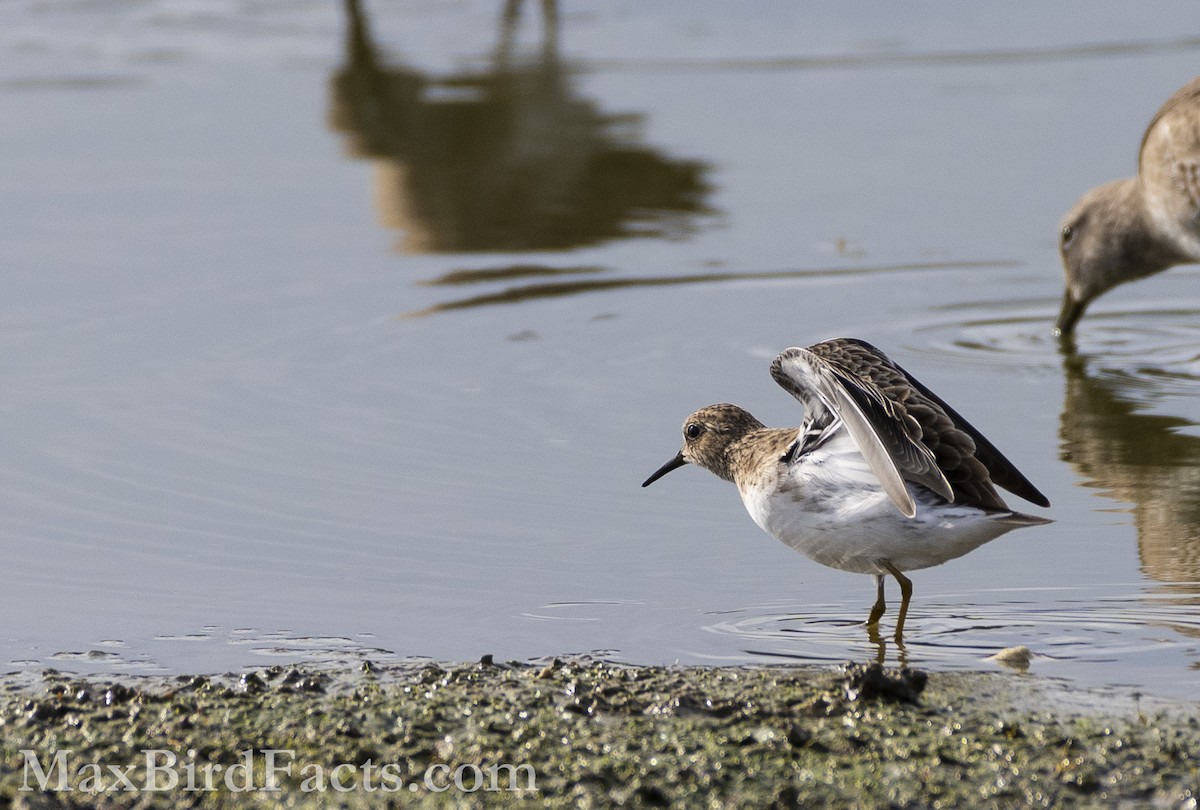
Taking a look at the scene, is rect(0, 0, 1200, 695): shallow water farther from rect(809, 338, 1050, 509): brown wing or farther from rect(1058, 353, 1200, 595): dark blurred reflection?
rect(809, 338, 1050, 509): brown wing

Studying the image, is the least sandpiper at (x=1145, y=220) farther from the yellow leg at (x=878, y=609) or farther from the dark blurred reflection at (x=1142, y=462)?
the yellow leg at (x=878, y=609)

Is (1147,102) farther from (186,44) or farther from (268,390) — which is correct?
(186,44)

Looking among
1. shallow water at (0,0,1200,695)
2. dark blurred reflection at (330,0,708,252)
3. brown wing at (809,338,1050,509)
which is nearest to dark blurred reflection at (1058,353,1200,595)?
shallow water at (0,0,1200,695)

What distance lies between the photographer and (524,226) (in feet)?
34.3

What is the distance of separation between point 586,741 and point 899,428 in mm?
1254

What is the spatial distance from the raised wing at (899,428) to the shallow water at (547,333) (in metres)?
0.43

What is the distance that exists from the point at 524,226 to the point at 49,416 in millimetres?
4231

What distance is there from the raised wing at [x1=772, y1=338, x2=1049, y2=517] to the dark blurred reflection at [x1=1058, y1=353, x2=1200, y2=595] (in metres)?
0.76

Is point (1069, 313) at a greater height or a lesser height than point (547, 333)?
lesser

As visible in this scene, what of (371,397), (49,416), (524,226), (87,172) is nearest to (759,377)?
(371,397)

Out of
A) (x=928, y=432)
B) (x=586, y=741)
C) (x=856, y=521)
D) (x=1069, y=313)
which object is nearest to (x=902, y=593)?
(x=856, y=521)

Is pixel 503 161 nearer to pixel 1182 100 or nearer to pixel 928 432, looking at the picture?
pixel 1182 100

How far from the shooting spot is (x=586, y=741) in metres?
3.75

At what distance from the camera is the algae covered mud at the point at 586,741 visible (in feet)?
11.5
